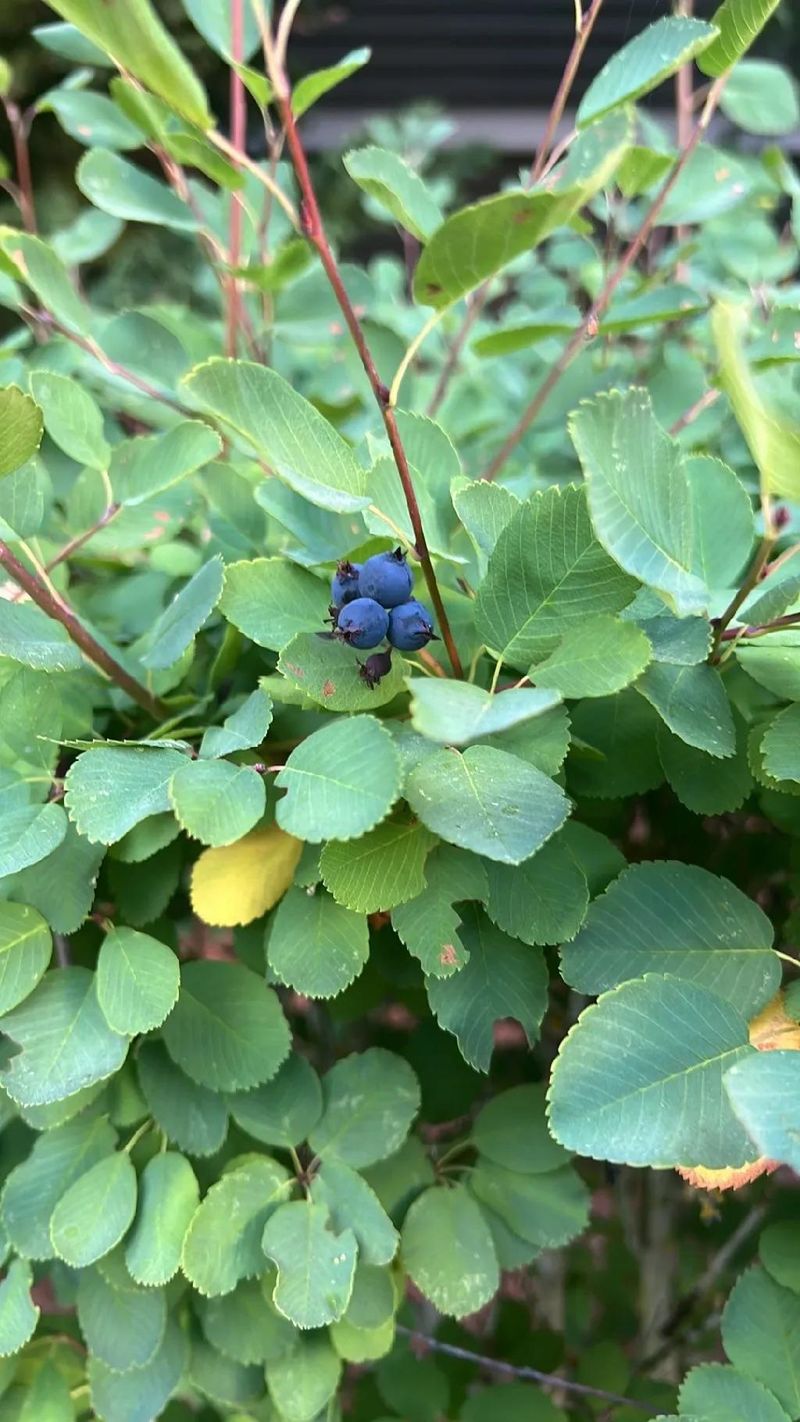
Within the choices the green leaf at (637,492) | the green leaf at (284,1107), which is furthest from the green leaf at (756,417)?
the green leaf at (284,1107)

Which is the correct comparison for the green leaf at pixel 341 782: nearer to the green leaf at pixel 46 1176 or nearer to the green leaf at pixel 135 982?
the green leaf at pixel 135 982

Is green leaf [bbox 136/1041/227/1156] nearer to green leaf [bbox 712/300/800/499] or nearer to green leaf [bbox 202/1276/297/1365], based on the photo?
green leaf [bbox 202/1276/297/1365]

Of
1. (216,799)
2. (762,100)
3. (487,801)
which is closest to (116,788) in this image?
(216,799)

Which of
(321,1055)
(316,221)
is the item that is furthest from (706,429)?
(321,1055)

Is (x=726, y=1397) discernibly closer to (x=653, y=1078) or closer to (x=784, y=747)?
(x=653, y=1078)

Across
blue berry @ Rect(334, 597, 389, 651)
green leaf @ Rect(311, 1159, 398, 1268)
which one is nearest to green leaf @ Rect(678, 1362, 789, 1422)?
green leaf @ Rect(311, 1159, 398, 1268)
